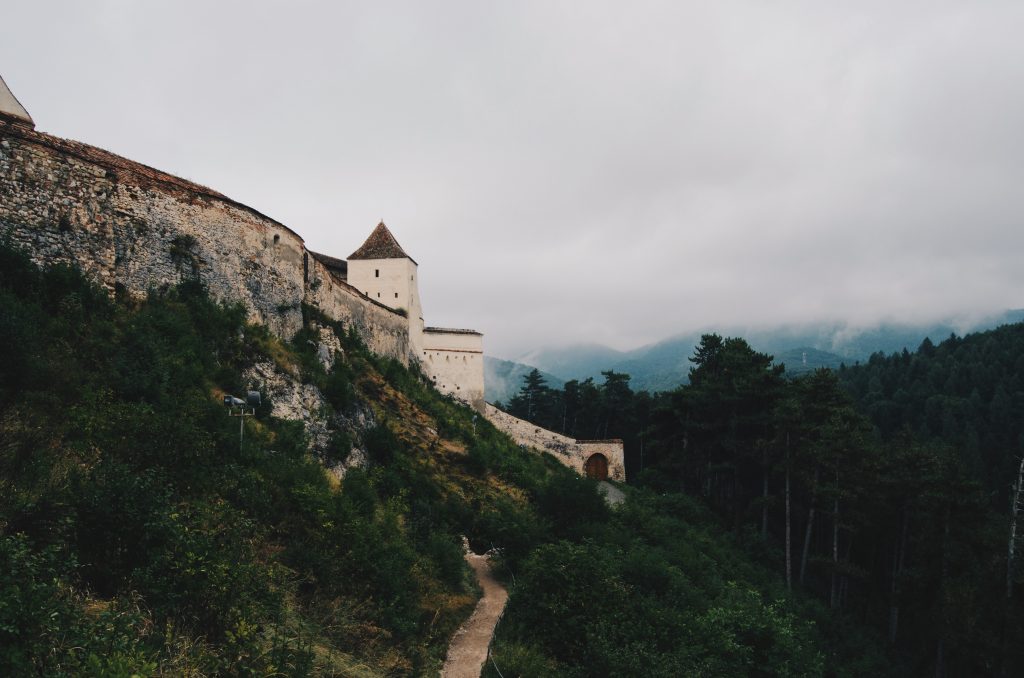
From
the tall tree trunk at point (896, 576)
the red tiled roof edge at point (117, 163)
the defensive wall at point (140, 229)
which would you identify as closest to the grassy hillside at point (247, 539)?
the defensive wall at point (140, 229)

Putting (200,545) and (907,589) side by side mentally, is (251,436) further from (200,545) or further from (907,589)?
(907,589)

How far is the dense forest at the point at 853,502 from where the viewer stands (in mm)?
21062

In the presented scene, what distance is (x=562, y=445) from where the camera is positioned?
3997 centimetres

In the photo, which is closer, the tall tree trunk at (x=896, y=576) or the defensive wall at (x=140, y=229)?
the defensive wall at (x=140, y=229)

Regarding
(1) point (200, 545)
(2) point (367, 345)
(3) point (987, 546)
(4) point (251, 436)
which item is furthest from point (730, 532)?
(1) point (200, 545)

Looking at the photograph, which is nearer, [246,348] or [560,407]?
[246,348]

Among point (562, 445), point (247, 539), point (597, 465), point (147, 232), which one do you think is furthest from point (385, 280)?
point (247, 539)

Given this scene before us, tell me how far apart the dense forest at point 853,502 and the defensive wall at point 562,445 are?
2.54 metres

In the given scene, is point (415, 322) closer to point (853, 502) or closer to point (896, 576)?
point (853, 502)

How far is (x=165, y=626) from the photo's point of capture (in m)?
5.99

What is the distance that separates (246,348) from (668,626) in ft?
44.2

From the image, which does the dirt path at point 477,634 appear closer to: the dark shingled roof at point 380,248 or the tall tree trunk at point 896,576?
the tall tree trunk at point 896,576

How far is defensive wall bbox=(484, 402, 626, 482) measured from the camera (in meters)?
39.1

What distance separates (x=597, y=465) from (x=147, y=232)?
108 ft
